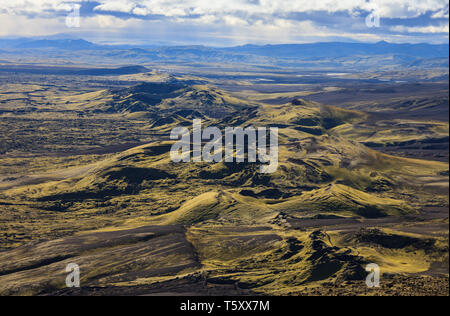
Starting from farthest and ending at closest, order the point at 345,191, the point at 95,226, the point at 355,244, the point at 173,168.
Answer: the point at 173,168 < the point at 345,191 < the point at 95,226 < the point at 355,244

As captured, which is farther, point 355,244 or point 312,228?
point 312,228

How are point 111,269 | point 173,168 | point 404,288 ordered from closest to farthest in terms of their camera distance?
point 404,288
point 111,269
point 173,168

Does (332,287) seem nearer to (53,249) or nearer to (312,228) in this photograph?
(312,228)

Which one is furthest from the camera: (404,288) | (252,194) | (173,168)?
(173,168)

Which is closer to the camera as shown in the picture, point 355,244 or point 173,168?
point 355,244

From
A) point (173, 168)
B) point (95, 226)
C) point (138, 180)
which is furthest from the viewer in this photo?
point (173, 168)

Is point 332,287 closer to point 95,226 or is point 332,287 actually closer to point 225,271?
point 225,271

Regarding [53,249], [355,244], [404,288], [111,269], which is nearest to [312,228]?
[355,244]

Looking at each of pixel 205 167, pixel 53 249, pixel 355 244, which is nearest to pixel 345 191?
pixel 355 244

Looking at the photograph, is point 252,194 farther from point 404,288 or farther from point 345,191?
point 404,288
